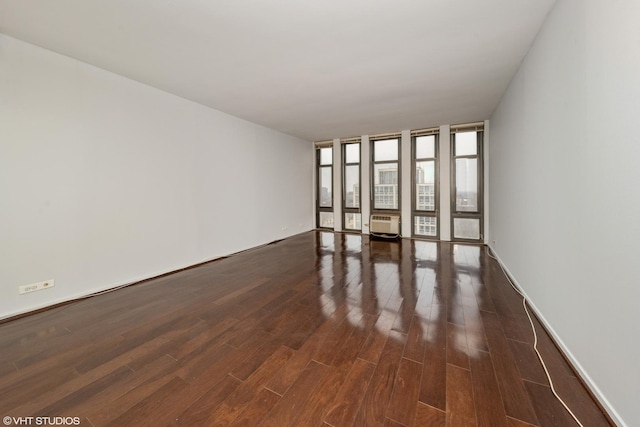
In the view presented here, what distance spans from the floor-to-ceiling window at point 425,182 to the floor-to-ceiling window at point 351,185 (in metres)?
1.50

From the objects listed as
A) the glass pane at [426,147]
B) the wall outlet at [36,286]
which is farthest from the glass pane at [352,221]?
the wall outlet at [36,286]

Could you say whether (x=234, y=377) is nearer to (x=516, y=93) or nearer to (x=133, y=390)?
(x=133, y=390)

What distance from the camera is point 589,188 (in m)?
1.52

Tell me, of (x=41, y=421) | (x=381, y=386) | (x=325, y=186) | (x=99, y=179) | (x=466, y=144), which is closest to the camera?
(x=41, y=421)

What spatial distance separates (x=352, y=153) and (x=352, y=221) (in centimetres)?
195

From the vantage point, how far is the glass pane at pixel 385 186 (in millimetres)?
6465

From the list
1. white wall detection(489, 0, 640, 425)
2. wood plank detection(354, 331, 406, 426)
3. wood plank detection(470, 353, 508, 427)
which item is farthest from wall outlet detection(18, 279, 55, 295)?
white wall detection(489, 0, 640, 425)

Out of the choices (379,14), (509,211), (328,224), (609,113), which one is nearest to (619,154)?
(609,113)

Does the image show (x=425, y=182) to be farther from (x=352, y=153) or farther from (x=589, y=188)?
(x=589, y=188)

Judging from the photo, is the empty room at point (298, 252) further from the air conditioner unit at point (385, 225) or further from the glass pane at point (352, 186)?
the glass pane at point (352, 186)

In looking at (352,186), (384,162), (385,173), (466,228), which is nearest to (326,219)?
(352,186)

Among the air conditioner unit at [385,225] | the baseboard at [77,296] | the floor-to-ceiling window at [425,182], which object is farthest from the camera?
the air conditioner unit at [385,225]

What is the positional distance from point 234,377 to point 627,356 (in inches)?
84.0

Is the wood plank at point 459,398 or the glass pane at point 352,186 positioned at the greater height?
the glass pane at point 352,186
